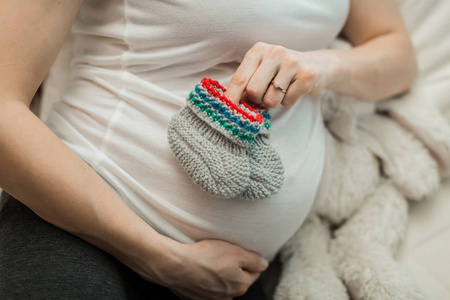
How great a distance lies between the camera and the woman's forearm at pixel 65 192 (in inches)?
20.1

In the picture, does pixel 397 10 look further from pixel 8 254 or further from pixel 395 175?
pixel 8 254

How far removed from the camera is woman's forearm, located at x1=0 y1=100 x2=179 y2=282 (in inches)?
20.1

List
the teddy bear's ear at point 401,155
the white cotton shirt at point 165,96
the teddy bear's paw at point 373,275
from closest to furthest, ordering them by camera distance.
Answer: the white cotton shirt at point 165,96, the teddy bear's paw at point 373,275, the teddy bear's ear at point 401,155

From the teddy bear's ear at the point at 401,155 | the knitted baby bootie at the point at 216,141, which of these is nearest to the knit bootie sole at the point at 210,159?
the knitted baby bootie at the point at 216,141

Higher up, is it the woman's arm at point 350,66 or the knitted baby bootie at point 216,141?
the woman's arm at point 350,66

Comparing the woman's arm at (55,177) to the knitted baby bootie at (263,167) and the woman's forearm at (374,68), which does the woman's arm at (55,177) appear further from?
the woman's forearm at (374,68)

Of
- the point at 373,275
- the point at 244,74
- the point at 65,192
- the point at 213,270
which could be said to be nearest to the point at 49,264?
the point at 65,192

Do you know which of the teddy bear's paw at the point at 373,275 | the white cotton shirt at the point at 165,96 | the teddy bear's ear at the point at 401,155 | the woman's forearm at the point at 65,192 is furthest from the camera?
the teddy bear's ear at the point at 401,155

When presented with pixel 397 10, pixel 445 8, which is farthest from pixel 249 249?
pixel 445 8

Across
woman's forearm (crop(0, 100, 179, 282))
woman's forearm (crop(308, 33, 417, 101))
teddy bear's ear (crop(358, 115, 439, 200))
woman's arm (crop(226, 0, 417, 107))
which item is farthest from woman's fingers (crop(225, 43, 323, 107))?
teddy bear's ear (crop(358, 115, 439, 200))

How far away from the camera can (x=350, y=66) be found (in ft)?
2.49

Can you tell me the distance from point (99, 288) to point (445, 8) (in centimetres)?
96

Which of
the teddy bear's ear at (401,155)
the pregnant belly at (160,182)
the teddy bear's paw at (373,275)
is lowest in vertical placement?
the teddy bear's paw at (373,275)

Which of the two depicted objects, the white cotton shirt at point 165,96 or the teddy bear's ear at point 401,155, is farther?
the teddy bear's ear at point 401,155
